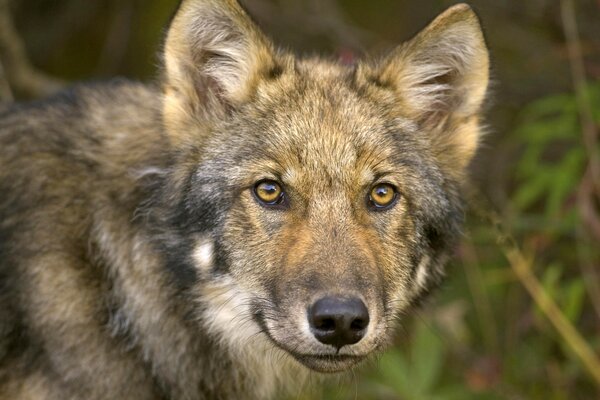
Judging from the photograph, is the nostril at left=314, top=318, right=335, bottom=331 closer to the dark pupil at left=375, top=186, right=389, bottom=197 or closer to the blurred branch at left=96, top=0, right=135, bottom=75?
the dark pupil at left=375, top=186, right=389, bottom=197

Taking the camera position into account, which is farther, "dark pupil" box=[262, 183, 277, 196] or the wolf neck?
the wolf neck

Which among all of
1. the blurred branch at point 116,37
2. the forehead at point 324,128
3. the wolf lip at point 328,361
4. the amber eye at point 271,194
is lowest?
the blurred branch at point 116,37

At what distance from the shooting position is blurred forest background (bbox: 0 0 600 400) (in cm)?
582

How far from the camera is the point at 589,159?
229 inches

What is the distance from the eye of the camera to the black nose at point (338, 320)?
362cm

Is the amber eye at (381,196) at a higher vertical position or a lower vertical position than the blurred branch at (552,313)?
higher

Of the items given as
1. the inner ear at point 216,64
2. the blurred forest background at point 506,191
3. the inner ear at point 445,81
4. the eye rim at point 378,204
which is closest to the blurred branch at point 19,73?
the blurred forest background at point 506,191

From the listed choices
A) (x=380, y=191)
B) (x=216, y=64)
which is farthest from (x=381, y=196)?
(x=216, y=64)

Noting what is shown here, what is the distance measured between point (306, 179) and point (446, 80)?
1.00m

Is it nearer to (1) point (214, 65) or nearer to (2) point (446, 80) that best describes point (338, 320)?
(1) point (214, 65)

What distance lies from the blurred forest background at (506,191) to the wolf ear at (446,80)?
0.57 ft

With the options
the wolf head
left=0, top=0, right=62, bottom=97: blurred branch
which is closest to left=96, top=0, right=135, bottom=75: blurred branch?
left=0, top=0, right=62, bottom=97: blurred branch

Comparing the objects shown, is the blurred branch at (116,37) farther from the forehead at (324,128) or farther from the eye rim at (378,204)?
the eye rim at (378,204)

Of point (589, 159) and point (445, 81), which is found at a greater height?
point (445, 81)
